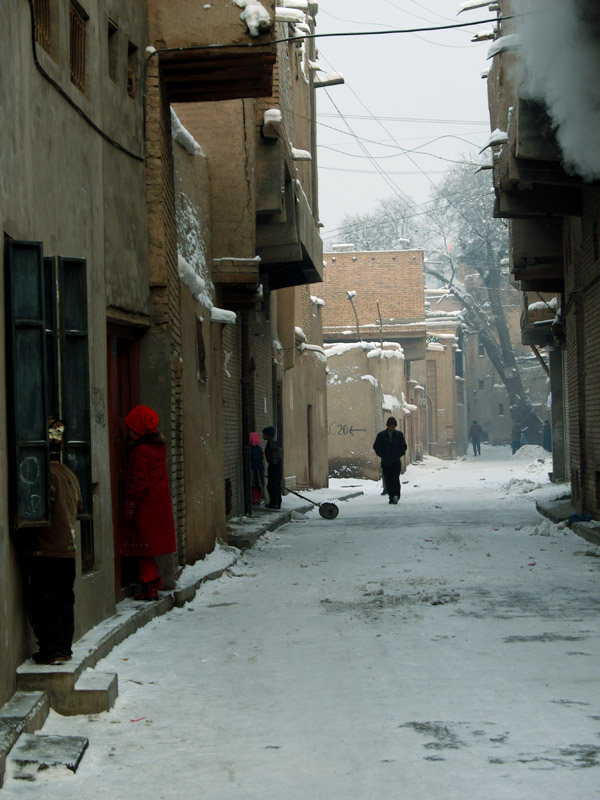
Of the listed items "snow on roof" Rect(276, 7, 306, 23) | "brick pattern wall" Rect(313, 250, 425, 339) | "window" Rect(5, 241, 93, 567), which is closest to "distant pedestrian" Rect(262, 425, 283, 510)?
"snow on roof" Rect(276, 7, 306, 23)

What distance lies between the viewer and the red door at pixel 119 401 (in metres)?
8.98

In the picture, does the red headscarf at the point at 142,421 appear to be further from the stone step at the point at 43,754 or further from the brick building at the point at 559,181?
Answer: the brick building at the point at 559,181

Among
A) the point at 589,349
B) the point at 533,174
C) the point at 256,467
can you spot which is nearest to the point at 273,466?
the point at 256,467

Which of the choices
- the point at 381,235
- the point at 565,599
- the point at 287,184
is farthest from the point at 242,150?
the point at 381,235

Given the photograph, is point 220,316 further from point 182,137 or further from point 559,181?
point 559,181

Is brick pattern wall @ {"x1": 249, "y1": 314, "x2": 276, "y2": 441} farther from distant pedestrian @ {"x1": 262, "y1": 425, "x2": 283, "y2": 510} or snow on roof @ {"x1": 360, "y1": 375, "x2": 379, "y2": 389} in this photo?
snow on roof @ {"x1": 360, "y1": 375, "x2": 379, "y2": 389}

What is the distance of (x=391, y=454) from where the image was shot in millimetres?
22891

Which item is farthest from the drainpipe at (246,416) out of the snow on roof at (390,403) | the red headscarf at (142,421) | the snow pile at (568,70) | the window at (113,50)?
the snow on roof at (390,403)

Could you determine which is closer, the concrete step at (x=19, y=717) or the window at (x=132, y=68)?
the concrete step at (x=19, y=717)

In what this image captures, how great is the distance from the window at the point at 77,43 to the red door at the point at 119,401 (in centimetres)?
200

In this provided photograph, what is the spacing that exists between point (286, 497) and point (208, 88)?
12.9m

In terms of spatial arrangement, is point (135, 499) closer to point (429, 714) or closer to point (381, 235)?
point (429, 714)

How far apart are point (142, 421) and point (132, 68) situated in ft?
11.0

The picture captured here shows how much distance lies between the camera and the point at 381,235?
70375 mm
